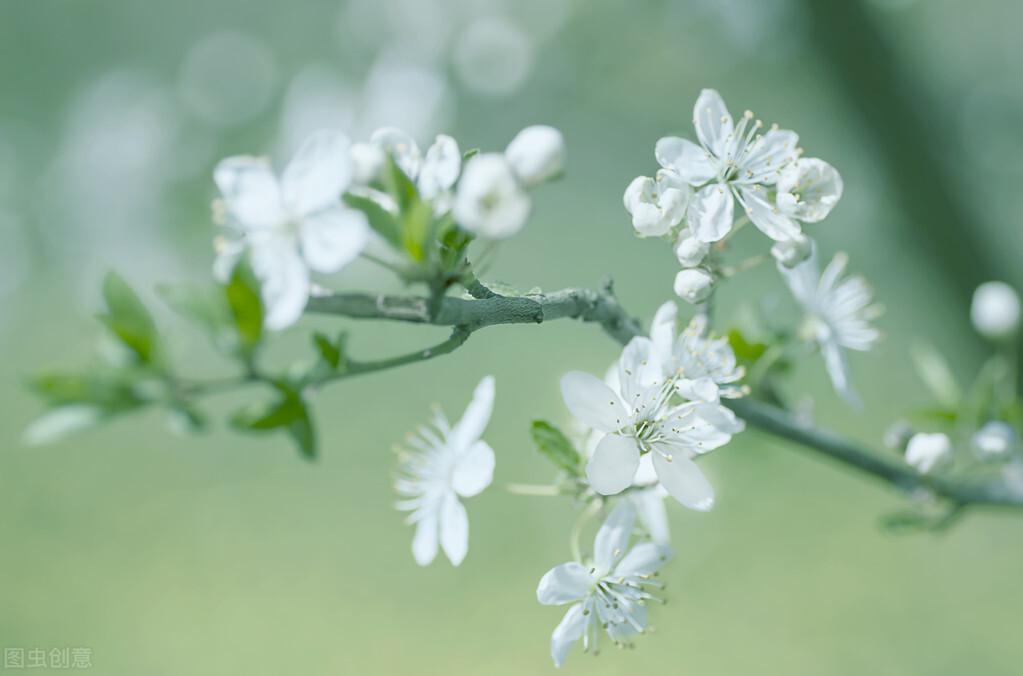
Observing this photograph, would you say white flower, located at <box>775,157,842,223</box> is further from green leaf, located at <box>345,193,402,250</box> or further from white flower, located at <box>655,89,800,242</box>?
green leaf, located at <box>345,193,402,250</box>

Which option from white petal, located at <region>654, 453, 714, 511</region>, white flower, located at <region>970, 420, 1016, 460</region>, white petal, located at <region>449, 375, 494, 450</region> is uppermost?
white petal, located at <region>449, 375, 494, 450</region>

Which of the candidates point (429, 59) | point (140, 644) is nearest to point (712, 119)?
point (140, 644)

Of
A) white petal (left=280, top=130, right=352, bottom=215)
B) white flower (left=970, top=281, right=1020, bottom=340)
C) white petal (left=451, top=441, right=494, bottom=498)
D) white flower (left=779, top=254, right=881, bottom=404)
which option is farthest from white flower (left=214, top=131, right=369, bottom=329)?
white flower (left=970, top=281, right=1020, bottom=340)

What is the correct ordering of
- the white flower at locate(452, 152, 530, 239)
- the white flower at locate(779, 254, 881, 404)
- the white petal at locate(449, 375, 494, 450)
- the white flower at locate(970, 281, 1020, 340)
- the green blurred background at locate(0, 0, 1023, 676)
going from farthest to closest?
the green blurred background at locate(0, 0, 1023, 676) < the white flower at locate(970, 281, 1020, 340) < the white flower at locate(779, 254, 881, 404) < the white petal at locate(449, 375, 494, 450) < the white flower at locate(452, 152, 530, 239)

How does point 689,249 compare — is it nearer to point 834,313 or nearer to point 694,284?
point 694,284

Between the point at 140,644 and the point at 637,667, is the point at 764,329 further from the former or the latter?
the point at 140,644
